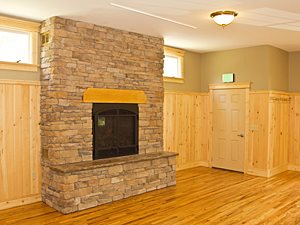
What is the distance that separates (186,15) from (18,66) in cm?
260

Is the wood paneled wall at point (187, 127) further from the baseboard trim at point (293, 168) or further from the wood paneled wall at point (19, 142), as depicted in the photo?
the wood paneled wall at point (19, 142)

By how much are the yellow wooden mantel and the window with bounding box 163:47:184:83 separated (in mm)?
1356

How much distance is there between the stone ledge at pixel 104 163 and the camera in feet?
14.2

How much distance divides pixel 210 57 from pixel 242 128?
75.6 inches

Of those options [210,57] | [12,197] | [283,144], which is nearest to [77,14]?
[12,197]

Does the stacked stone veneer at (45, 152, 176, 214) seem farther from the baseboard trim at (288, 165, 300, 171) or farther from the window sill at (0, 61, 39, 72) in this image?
the baseboard trim at (288, 165, 300, 171)

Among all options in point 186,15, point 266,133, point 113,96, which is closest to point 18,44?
point 113,96

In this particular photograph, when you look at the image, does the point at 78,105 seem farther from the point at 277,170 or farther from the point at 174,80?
the point at 277,170

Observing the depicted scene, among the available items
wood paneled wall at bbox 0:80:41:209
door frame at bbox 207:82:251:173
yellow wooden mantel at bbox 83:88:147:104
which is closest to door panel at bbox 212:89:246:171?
door frame at bbox 207:82:251:173

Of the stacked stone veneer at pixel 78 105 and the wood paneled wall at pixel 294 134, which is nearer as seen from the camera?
the stacked stone veneer at pixel 78 105

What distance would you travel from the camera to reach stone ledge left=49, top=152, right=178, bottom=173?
4.33 meters

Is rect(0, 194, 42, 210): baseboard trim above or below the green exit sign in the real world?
below

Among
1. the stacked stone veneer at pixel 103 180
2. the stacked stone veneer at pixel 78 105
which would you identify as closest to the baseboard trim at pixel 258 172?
the stacked stone veneer at pixel 103 180

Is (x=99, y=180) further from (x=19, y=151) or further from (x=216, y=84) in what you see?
(x=216, y=84)
